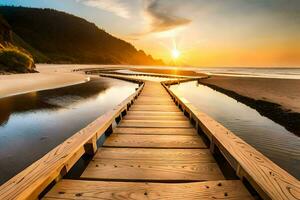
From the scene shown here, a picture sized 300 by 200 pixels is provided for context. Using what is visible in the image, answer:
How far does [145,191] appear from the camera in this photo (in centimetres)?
243

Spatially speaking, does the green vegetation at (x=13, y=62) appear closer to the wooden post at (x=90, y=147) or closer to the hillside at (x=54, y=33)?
the wooden post at (x=90, y=147)

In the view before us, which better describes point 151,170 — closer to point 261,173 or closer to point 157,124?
point 261,173

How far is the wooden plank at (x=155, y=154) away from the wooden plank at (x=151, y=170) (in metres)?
0.13

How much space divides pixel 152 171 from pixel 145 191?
0.69m

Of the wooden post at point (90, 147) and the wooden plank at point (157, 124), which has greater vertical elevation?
the wooden post at point (90, 147)

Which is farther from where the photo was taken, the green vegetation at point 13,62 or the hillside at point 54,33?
the hillside at point 54,33

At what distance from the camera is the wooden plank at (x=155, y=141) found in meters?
4.21

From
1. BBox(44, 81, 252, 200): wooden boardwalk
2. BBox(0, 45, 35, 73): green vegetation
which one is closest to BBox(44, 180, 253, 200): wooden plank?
BBox(44, 81, 252, 200): wooden boardwalk

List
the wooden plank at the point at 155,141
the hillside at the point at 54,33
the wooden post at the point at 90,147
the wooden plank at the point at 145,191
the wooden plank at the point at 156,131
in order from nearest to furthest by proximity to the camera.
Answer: the wooden plank at the point at 145,191
the wooden post at the point at 90,147
the wooden plank at the point at 155,141
the wooden plank at the point at 156,131
the hillside at the point at 54,33

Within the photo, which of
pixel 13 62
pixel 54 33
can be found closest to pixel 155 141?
pixel 13 62

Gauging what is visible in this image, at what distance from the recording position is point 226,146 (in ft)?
10.1

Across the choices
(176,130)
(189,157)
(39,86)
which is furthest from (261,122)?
(39,86)

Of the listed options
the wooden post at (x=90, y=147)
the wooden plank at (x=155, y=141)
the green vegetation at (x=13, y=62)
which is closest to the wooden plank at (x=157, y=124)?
the wooden plank at (x=155, y=141)

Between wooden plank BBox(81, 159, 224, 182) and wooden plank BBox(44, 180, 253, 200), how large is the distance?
329 millimetres
